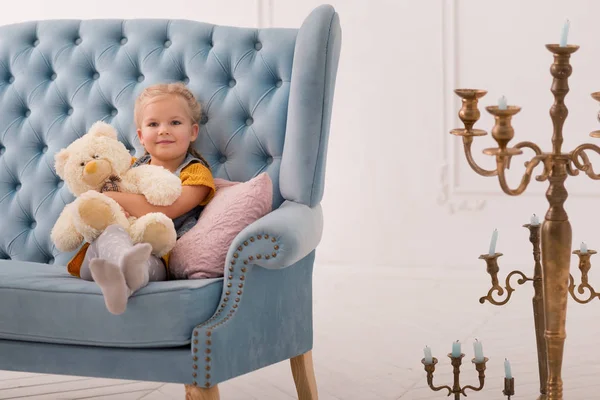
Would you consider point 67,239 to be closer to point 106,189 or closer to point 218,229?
point 106,189

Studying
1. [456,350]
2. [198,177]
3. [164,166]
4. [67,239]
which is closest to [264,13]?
[164,166]

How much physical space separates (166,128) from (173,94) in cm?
11

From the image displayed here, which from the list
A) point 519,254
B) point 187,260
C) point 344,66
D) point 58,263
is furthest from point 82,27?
point 519,254

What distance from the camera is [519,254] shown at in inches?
169

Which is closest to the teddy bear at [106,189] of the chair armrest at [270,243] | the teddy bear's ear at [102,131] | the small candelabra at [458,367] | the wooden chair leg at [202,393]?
the teddy bear's ear at [102,131]

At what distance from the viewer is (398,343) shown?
3314 millimetres

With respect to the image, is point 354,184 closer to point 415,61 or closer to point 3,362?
point 415,61

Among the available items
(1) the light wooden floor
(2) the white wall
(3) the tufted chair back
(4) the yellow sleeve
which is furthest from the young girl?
(2) the white wall

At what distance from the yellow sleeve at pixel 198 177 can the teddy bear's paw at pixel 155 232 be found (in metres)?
0.18

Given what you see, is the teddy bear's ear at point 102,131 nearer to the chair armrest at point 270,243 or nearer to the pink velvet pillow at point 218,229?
the pink velvet pillow at point 218,229

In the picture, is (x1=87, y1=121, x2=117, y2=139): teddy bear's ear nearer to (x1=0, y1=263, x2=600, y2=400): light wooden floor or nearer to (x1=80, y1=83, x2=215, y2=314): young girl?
(x1=80, y1=83, x2=215, y2=314): young girl

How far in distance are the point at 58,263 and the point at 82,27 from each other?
2.44ft

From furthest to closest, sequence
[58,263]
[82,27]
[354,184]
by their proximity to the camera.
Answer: [354,184]
[82,27]
[58,263]

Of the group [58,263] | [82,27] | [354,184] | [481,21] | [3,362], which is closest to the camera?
[3,362]
